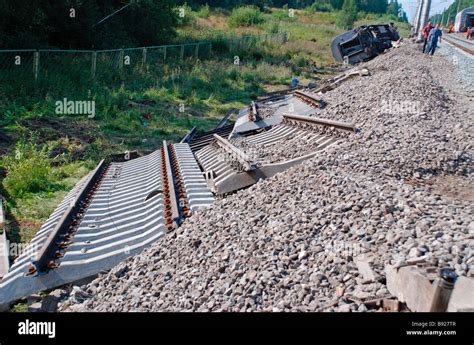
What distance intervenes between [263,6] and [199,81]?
53388 mm

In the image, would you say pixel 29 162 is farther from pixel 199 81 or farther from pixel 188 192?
pixel 199 81

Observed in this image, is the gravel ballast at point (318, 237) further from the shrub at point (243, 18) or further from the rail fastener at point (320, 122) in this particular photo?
the shrub at point (243, 18)

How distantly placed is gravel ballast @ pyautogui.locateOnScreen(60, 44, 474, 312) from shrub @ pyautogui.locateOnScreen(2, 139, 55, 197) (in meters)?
4.67

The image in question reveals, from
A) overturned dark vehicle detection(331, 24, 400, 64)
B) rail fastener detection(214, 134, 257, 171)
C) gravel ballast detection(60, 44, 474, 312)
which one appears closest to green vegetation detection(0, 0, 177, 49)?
overturned dark vehicle detection(331, 24, 400, 64)

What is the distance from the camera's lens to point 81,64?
19016mm

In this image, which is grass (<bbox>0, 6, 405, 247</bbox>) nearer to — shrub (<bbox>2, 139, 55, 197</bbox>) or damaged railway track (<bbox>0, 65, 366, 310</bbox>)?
shrub (<bbox>2, 139, 55, 197</bbox>)

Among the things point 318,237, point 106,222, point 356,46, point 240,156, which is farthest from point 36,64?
point 356,46

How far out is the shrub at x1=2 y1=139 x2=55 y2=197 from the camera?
9.53 meters

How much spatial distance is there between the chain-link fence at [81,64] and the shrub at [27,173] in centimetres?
609

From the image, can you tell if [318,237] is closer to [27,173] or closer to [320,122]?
[320,122]

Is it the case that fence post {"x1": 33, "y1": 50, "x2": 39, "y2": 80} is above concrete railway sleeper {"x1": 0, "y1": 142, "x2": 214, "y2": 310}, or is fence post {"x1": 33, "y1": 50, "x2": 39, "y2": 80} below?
above

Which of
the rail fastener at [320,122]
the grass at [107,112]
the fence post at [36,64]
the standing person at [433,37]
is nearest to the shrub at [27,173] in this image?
the grass at [107,112]
